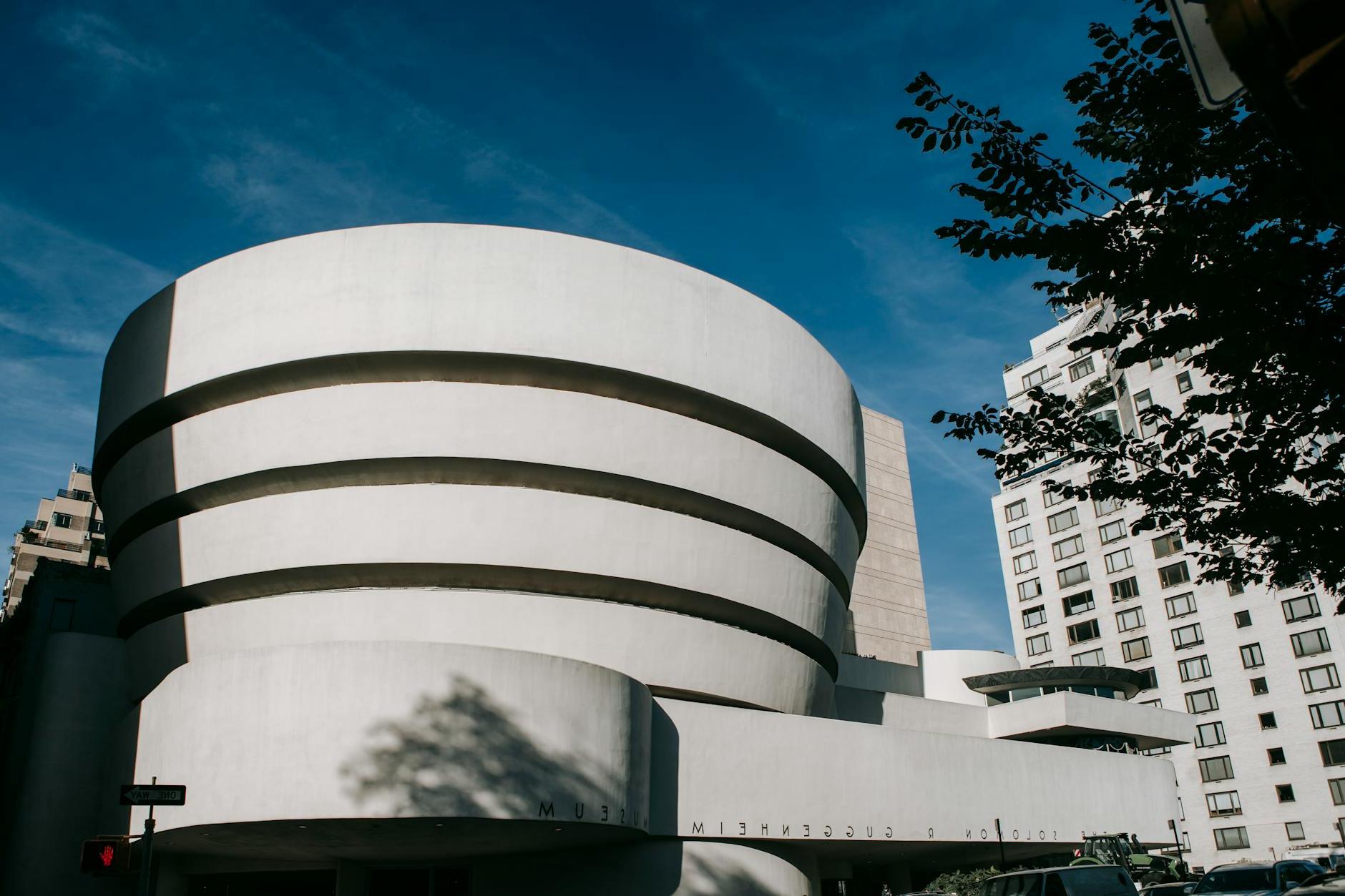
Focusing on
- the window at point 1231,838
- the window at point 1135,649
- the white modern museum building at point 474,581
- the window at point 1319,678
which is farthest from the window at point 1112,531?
the white modern museum building at point 474,581

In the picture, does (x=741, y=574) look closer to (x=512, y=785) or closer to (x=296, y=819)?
(x=512, y=785)

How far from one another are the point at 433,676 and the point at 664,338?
11.0 meters

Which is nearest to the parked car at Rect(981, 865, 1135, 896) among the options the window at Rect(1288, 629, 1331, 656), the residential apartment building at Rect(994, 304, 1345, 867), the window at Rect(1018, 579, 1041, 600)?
the residential apartment building at Rect(994, 304, 1345, 867)

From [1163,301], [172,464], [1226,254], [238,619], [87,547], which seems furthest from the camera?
[87,547]

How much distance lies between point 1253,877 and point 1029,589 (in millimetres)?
52283

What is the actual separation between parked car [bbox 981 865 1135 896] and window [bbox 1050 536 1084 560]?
5122 cm

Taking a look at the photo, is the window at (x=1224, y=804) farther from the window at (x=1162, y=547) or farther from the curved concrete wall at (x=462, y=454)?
the curved concrete wall at (x=462, y=454)

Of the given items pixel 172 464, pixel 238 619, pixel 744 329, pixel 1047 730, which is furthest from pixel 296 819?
pixel 1047 730

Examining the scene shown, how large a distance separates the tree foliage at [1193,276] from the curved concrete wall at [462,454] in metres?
12.8

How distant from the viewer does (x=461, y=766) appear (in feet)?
61.9

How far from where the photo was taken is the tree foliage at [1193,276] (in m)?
9.34

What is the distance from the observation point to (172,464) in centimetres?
2558

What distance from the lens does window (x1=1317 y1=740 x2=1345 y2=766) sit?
49312 millimetres

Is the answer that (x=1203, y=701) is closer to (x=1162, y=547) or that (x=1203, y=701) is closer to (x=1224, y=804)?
(x=1224, y=804)
